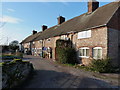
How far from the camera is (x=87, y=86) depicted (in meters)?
5.72

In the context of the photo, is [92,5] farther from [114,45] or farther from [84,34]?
[114,45]

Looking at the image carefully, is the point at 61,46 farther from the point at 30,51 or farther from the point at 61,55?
the point at 30,51

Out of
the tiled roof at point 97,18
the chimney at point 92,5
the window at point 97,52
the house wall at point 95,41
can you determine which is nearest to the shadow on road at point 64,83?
the window at point 97,52

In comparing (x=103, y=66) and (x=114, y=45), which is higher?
(x=114, y=45)

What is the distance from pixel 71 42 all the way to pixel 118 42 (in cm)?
623

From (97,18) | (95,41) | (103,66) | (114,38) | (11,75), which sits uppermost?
(97,18)

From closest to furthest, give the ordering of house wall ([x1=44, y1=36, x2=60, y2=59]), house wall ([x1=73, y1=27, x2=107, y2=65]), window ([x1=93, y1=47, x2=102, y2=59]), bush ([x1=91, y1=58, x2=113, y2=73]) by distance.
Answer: bush ([x1=91, y1=58, x2=113, y2=73]) < house wall ([x1=73, y1=27, x2=107, y2=65]) < window ([x1=93, y1=47, x2=102, y2=59]) < house wall ([x1=44, y1=36, x2=60, y2=59])

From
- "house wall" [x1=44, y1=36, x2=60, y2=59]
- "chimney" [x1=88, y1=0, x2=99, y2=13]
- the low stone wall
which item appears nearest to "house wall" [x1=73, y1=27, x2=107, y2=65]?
"house wall" [x1=44, y1=36, x2=60, y2=59]

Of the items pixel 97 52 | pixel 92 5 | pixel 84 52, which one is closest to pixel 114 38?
pixel 97 52

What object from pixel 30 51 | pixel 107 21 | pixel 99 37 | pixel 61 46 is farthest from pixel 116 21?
pixel 30 51

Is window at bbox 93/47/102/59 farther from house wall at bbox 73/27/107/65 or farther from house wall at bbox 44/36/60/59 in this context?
house wall at bbox 44/36/60/59

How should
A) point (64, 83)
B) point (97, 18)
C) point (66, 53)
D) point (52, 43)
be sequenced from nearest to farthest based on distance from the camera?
point (64, 83)
point (97, 18)
point (66, 53)
point (52, 43)

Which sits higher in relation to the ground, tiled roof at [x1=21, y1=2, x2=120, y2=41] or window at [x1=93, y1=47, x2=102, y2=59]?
tiled roof at [x1=21, y1=2, x2=120, y2=41]

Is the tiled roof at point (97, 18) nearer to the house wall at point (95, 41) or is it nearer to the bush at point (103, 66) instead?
the house wall at point (95, 41)
